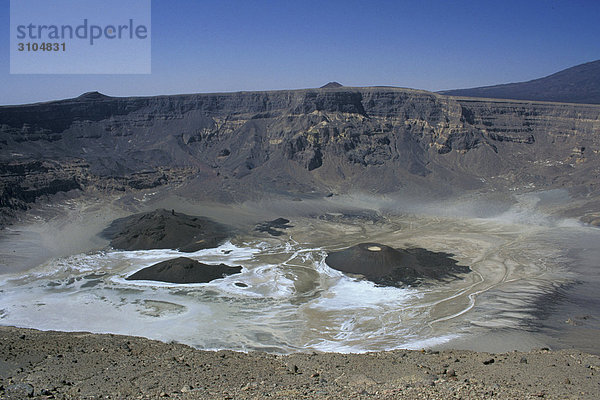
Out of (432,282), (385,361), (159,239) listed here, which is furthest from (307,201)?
(385,361)

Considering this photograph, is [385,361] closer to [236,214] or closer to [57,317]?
[57,317]

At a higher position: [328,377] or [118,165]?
[118,165]

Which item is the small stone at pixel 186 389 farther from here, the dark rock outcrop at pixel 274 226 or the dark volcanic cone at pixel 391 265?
the dark rock outcrop at pixel 274 226

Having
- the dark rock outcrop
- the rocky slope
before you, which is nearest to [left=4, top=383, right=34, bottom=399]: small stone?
the dark rock outcrop

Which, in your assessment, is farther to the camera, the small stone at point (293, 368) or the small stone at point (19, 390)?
the small stone at point (293, 368)

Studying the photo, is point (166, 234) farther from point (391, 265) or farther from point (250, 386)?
point (250, 386)

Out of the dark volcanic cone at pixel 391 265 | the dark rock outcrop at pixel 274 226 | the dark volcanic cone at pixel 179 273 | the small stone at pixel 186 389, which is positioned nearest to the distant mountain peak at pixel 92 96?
the dark rock outcrop at pixel 274 226

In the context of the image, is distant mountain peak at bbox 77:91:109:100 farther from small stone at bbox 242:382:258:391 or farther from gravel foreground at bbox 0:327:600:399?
small stone at bbox 242:382:258:391
